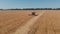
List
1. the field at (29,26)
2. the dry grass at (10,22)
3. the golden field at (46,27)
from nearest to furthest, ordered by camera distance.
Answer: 1. the field at (29,26)
2. the golden field at (46,27)
3. the dry grass at (10,22)

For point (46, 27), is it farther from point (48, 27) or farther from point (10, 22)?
point (10, 22)

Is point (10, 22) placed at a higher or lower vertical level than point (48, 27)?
lower

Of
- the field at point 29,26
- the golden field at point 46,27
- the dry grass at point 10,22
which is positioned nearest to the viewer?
the field at point 29,26

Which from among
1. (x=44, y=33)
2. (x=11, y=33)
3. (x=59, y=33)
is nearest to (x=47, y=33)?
(x=44, y=33)

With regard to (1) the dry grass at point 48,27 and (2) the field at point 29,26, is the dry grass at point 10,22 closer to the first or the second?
(2) the field at point 29,26

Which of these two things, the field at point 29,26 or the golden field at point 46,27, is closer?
the field at point 29,26

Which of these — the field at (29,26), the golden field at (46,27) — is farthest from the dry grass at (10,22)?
the golden field at (46,27)

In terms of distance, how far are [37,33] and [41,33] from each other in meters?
0.33

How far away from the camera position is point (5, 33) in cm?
1220

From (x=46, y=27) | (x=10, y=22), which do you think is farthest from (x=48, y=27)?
(x=10, y=22)

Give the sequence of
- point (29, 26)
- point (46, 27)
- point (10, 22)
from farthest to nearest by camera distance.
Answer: point (10, 22)
point (29, 26)
point (46, 27)

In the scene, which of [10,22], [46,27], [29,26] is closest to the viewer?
[46,27]

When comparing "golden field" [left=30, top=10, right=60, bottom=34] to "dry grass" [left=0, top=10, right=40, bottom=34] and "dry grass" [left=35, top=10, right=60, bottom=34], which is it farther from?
"dry grass" [left=0, top=10, right=40, bottom=34]

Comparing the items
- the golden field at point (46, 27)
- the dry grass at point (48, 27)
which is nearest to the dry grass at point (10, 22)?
the golden field at point (46, 27)
